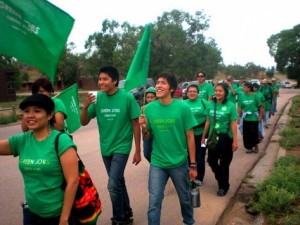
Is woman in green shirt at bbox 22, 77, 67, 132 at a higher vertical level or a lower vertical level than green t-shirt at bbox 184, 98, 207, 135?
higher

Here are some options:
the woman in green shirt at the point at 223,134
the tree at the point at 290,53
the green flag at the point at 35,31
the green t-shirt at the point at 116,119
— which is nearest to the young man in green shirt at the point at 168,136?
the green t-shirt at the point at 116,119

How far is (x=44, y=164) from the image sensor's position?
2439 mm

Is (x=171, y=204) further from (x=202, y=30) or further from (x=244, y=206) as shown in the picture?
(x=202, y=30)

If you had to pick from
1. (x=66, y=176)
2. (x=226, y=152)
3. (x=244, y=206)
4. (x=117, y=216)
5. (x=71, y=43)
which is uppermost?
(x=71, y=43)

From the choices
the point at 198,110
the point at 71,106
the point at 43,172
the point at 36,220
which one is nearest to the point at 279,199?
the point at 198,110

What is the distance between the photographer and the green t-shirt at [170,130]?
376 cm

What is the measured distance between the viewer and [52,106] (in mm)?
2607

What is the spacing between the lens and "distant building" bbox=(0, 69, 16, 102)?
33125 mm

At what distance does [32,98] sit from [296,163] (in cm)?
573

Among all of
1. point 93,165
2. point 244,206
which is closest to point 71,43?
point 93,165

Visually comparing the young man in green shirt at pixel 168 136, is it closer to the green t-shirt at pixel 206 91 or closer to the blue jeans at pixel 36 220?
the blue jeans at pixel 36 220

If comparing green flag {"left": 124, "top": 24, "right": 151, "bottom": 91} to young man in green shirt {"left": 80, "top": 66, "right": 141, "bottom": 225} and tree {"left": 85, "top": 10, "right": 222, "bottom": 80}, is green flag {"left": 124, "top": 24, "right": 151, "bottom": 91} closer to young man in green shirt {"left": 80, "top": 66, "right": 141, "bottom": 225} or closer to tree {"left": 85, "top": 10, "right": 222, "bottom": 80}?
young man in green shirt {"left": 80, "top": 66, "right": 141, "bottom": 225}

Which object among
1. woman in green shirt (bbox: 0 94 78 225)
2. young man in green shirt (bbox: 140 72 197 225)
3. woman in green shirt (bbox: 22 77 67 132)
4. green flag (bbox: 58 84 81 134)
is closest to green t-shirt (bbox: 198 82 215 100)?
young man in green shirt (bbox: 140 72 197 225)

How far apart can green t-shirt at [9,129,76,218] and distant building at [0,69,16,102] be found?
33028 mm
